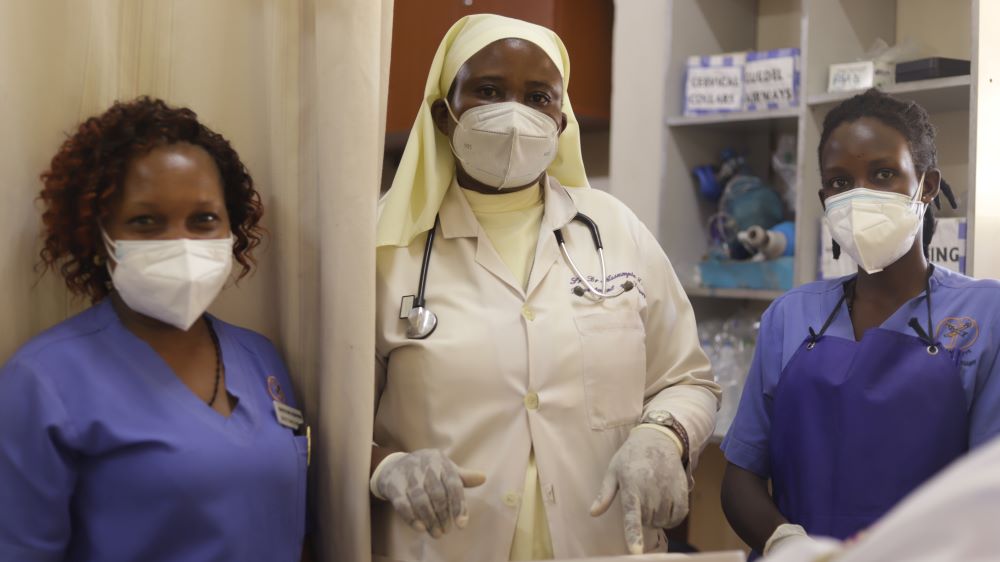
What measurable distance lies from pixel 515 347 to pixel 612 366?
0.56ft

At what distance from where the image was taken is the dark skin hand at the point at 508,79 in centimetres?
158

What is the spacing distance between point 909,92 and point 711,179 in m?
0.75

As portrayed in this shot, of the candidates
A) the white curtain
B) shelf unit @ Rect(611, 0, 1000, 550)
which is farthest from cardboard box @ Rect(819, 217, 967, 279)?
the white curtain

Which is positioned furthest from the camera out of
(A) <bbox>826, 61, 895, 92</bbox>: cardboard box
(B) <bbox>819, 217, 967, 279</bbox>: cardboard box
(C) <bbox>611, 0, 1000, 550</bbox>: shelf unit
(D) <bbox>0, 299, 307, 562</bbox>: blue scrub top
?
(C) <bbox>611, 0, 1000, 550</bbox>: shelf unit

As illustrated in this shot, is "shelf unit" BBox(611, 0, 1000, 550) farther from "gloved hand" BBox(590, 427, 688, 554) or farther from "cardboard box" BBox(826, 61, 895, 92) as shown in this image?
"gloved hand" BBox(590, 427, 688, 554)

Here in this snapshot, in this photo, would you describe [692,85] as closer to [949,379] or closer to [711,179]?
[711,179]

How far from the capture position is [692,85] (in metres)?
2.94

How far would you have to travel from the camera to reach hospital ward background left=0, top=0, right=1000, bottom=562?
1346mm

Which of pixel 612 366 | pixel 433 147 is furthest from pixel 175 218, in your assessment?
pixel 612 366

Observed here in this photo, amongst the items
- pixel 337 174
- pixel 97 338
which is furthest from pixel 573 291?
pixel 97 338

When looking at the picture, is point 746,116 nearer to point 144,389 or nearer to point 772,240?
point 772,240

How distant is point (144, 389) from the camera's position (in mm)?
1230

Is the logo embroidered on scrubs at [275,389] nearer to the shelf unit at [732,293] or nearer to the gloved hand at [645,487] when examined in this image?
the gloved hand at [645,487]

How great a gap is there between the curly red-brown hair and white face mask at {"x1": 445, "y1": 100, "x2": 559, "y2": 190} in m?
0.44
